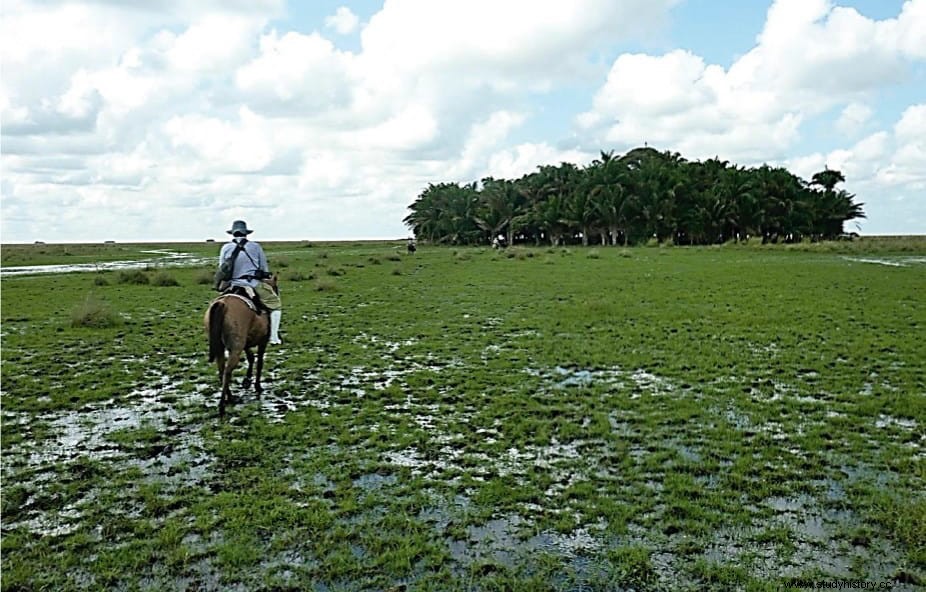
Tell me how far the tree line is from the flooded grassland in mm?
59981

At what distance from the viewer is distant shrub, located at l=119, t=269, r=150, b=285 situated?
3012cm

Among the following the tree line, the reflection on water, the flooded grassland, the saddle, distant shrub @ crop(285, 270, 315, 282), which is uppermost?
the tree line

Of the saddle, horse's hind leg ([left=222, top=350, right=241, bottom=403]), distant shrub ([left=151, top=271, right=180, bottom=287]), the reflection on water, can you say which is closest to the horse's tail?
horse's hind leg ([left=222, top=350, right=241, bottom=403])

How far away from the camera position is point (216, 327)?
356 inches

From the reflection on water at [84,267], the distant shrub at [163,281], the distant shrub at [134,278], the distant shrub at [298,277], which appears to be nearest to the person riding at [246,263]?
the distant shrub at [163,281]

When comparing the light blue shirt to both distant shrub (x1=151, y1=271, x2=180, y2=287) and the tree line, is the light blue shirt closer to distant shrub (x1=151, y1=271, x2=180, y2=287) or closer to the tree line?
distant shrub (x1=151, y1=271, x2=180, y2=287)

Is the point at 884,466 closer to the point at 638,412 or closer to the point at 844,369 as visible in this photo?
the point at 638,412

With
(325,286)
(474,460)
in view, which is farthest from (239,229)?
(325,286)

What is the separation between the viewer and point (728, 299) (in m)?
21.9

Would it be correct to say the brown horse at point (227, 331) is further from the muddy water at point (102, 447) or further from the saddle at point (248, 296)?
the muddy water at point (102, 447)

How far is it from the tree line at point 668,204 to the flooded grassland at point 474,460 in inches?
2361

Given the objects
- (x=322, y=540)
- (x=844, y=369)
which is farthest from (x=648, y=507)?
(x=844, y=369)

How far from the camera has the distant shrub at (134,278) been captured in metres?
30.1

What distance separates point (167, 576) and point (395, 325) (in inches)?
523
